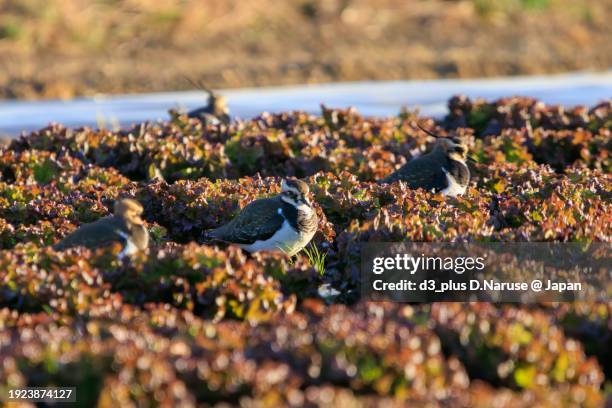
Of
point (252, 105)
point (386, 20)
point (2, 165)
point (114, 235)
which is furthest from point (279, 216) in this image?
point (386, 20)

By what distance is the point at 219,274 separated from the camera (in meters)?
7.83

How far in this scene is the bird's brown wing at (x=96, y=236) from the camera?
27.8 feet

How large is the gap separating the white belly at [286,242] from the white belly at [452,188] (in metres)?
2.22

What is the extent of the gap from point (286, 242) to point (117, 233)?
1.49 m

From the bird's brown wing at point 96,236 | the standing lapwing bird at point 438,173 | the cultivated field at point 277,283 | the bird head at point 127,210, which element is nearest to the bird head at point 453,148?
the standing lapwing bird at point 438,173

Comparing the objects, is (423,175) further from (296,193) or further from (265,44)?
(265,44)

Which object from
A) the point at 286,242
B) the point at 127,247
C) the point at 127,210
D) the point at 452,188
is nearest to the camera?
the point at 127,247

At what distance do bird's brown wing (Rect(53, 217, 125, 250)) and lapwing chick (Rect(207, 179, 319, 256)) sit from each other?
127cm

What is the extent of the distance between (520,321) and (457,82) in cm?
2342

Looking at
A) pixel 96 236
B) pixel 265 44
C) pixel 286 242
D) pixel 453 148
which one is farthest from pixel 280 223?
pixel 265 44

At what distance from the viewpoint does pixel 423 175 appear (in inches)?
442

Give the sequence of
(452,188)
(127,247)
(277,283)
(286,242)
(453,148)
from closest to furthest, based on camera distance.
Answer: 1. (277,283)
2. (127,247)
3. (286,242)
4. (452,188)
5. (453,148)

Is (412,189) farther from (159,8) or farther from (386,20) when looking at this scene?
(386,20)

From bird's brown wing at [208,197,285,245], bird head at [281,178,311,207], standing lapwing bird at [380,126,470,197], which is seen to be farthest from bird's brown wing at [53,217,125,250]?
standing lapwing bird at [380,126,470,197]
